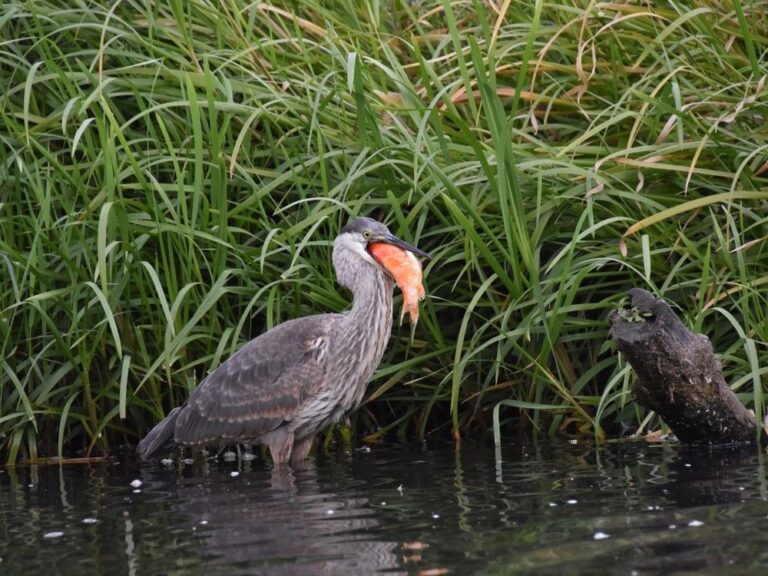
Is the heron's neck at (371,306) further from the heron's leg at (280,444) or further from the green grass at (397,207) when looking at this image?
the heron's leg at (280,444)

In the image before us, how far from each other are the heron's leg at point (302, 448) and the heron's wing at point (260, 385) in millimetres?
198

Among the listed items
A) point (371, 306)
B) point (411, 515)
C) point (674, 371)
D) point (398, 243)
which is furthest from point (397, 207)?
point (411, 515)

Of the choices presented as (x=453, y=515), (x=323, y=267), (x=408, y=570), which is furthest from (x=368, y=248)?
(x=408, y=570)

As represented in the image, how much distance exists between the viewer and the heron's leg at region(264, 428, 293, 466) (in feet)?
22.1

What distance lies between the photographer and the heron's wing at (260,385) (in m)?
6.60

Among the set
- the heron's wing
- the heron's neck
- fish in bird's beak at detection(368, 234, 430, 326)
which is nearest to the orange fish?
fish in bird's beak at detection(368, 234, 430, 326)

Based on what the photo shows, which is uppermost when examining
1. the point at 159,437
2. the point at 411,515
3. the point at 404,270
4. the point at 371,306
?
the point at 404,270

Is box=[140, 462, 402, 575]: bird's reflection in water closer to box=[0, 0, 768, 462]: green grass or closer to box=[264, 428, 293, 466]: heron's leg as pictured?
box=[264, 428, 293, 466]: heron's leg

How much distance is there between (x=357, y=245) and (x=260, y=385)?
2.69 ft

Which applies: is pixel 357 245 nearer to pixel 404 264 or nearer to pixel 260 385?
pixel 404 264

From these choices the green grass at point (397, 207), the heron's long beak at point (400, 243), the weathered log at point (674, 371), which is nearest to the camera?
the weathered log at point (674, 371)

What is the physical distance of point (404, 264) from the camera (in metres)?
6.60

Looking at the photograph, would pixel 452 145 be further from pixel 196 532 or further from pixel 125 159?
pixel 196 532

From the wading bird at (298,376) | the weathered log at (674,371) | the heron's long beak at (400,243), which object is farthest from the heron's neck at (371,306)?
the weathered log at (674,371)
